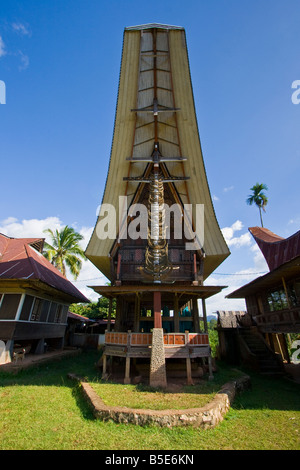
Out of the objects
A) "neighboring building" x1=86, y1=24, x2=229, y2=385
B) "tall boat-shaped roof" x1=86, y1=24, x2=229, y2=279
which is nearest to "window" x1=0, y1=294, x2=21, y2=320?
"tall boat-shaped roof" x1=86, y1=24, x2=229, y2=279

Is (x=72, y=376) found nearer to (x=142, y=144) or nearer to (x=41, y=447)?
(x=41, y=447)

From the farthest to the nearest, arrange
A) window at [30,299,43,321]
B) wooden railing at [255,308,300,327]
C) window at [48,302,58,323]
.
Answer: window at [48,302,58,323] → window at [30,299,43,321] → wooden railing at [255,308,300,327]

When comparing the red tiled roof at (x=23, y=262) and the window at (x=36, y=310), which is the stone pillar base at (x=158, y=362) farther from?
the window at (x=36, y=310)

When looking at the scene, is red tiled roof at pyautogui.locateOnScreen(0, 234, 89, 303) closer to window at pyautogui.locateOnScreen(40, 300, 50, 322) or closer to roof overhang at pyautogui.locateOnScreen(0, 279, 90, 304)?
roof overhang at pyautogui.locateOnScreen(0, 279, 90, 304)

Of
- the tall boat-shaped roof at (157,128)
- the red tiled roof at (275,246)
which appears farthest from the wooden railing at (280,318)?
the tall boat-shaped roof at (157,128)

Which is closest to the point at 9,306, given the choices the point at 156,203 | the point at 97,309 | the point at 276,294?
the point at 156,203

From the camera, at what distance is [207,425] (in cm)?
588

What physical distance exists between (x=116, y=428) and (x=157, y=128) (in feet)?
42.0

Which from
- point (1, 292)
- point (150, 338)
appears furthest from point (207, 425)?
point (1, 292)

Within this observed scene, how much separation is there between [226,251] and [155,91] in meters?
9.50

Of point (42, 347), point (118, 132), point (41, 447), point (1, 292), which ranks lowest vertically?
point (41, 447)

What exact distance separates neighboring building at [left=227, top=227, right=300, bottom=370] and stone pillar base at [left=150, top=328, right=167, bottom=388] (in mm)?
6653

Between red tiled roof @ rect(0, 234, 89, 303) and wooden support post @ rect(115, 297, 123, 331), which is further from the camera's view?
wooden support post @ rect(115, 297, 123, 331)

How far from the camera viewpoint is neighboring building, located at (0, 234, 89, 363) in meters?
12.2
